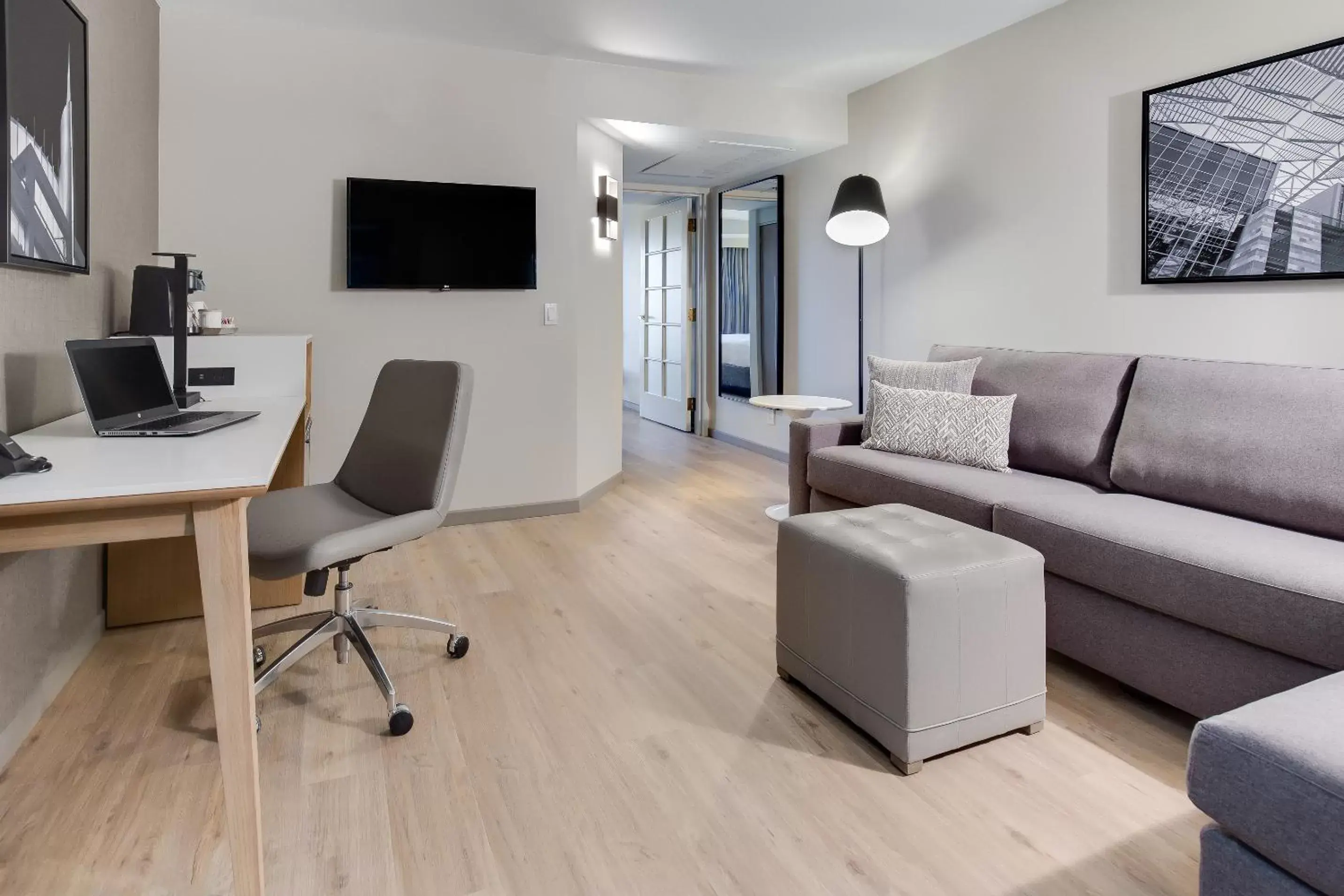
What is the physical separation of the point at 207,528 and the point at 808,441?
2745 millimetres

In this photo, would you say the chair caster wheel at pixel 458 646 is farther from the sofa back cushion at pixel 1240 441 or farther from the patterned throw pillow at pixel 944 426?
the sofa back cushion at pixel 1240 441

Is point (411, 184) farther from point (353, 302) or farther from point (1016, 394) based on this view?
point (1016, 394)

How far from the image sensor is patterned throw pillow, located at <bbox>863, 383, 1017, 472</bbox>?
Answer: 3.15 metres

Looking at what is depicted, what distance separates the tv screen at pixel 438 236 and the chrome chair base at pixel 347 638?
1.95 meters

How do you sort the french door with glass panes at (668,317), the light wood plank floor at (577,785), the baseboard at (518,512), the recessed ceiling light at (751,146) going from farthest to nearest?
the french door with glass panes at (668,317)
the recessed ceiling light at (751,146)
the baseboard at (518,512)
the light wood plank floor at (577,785)

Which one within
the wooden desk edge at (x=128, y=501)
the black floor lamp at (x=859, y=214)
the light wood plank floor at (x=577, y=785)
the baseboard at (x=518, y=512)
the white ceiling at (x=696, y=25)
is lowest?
the light wood plank floor at (x=577, y=785)

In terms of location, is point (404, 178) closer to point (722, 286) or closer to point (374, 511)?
point (374, 511)

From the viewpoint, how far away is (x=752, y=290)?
627cm

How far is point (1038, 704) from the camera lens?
202 cm

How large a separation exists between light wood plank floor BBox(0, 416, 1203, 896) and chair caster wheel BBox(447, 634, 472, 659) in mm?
40

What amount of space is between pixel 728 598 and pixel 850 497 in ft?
2.31

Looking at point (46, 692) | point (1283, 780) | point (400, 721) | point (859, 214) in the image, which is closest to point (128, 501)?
point (400, 721)

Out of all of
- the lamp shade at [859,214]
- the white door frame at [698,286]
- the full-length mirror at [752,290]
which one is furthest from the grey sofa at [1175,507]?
the white door frame at [698,286]

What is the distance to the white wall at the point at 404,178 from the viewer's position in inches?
141
